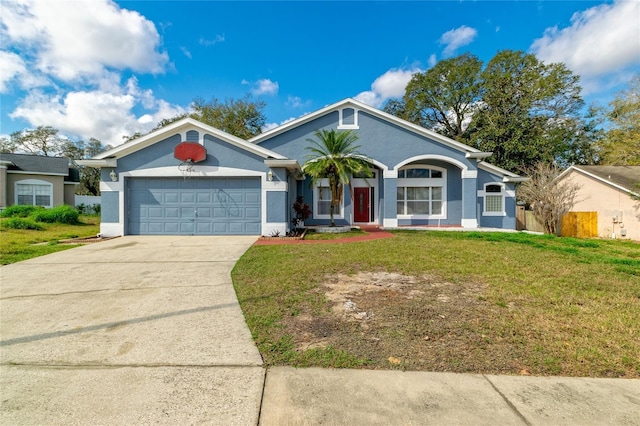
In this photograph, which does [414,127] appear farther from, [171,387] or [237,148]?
[171,387]

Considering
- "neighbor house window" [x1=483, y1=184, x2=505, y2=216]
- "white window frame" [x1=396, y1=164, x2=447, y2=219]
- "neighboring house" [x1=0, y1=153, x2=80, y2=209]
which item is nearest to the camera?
"white window frame" [x1=396, y1=164, x2=447, y2=219]

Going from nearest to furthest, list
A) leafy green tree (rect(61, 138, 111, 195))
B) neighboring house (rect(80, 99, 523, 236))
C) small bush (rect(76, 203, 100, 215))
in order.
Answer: neighboring house (rect(80, 99, 523, 236)), small bush (rect(76, 203, 100, 215)), leafy green tree (rect(61, 138, 111, 195))

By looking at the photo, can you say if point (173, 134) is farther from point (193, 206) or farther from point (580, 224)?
point (580, 224)

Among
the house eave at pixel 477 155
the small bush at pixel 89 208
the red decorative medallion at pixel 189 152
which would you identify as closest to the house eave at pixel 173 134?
the red decorative medallion at pixel 189 152

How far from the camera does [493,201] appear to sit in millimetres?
16781

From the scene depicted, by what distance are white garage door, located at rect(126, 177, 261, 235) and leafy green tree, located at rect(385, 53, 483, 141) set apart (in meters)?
24.3

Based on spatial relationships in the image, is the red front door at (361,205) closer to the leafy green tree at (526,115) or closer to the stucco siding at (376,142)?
the stucco siding at (376,142)

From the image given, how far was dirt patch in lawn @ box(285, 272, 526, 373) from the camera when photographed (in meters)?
3.04

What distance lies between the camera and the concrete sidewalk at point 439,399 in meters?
2.25

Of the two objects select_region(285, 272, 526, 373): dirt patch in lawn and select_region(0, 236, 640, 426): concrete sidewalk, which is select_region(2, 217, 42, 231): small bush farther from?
select_region(285, 272, 526, 373): dirt patch in lawn

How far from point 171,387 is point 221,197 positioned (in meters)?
10.2

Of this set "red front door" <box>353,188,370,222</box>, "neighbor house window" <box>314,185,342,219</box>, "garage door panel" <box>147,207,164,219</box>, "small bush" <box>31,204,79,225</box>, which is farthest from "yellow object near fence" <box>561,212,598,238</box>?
"small bush" <box>31,204,79,225</box>

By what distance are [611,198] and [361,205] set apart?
15849 millimetres

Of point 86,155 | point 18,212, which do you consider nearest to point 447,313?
point 18,212
